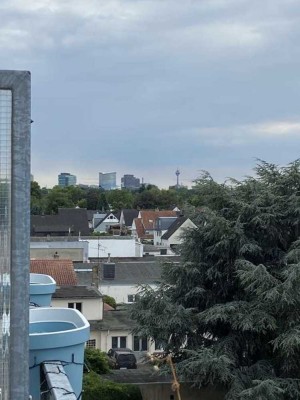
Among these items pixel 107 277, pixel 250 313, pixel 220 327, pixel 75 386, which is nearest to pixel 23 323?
pixel 75 386

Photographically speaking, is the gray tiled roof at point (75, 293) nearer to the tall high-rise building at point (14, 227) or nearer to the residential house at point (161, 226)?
the tall high-rise building at point (14, 227)

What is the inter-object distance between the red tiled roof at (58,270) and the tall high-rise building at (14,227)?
21.3 meters

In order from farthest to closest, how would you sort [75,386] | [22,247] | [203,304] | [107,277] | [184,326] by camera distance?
[107,277] → [203,304] → [184,326] → [75,386] → [22,247]

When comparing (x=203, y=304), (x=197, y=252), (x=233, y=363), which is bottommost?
(x=233, y=363)

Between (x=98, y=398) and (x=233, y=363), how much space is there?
→ 256 centimetres

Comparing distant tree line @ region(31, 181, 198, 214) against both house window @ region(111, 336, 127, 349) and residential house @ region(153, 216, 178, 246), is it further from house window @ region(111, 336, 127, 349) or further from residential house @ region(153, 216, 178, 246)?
house window @ region(111, 336, 127, 349)

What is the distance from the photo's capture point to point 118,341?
21.7 m

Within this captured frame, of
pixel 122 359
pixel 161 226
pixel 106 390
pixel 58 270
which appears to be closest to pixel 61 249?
pixel 58 270

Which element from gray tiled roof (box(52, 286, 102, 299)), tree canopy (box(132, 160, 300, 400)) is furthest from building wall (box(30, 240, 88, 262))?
tree canopy (box(132, 160, 300, 400))

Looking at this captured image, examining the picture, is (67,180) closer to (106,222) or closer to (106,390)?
(106,222)

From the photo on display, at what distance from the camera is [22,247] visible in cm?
283

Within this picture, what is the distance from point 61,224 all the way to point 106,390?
4359cm

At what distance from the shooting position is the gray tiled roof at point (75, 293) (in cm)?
2096

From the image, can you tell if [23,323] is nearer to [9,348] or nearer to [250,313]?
[9,348]
